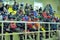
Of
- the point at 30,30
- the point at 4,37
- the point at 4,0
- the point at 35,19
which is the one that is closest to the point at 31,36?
the point at 30,30

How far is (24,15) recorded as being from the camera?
16.0 ft

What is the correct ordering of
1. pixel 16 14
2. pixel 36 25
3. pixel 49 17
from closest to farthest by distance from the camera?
pixel 16 14, pixel 36 25, pixel 49 17

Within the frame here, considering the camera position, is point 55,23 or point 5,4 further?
point 55,23

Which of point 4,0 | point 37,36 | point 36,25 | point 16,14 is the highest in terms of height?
point 4,0

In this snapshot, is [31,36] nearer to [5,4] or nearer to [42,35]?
[42,35]

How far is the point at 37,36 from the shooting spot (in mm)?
5027

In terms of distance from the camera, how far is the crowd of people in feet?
14.5

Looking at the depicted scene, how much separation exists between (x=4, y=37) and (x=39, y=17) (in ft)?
4.94

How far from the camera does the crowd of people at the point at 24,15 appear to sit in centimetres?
442

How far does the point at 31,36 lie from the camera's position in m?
4.89

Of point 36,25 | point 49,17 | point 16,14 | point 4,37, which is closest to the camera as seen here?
point 4,37

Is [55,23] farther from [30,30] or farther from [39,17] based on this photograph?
[30,30]

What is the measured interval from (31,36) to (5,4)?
4.03ft

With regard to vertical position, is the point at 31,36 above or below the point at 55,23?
below
